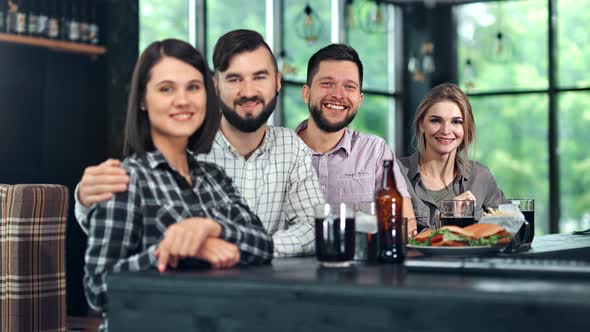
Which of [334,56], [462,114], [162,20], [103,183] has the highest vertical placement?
[162,20]

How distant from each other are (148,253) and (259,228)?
277 mm

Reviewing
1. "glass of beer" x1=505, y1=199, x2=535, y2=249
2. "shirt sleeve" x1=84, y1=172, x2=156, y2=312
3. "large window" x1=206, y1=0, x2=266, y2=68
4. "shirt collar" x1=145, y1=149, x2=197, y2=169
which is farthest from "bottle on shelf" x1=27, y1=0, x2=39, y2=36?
"shirt sleeve" x1=84, y1=172, x2=156, y2=312

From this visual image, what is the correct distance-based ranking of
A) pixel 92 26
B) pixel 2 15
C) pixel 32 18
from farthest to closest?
pixel 92 26
pixel 32 18
pixel 2 15

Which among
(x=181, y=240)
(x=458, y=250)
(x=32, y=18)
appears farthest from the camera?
(x=32, y=18)

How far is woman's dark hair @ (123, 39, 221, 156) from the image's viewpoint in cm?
173

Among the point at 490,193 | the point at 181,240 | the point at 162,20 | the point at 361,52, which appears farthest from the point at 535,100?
the point at 181,240

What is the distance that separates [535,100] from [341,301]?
792cm

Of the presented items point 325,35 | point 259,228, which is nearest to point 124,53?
point 325,35

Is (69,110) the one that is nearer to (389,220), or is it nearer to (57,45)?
(57,45)

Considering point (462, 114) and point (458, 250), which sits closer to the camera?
point (458, 250)

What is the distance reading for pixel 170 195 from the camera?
5.61 ft

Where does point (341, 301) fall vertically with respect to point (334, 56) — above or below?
below

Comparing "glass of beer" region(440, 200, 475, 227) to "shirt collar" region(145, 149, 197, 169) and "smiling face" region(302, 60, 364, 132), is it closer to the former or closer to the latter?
"smiling face" region(302, 60, 364, 132)

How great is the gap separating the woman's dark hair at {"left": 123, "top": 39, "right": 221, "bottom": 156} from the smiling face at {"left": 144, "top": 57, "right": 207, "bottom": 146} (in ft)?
0.04
